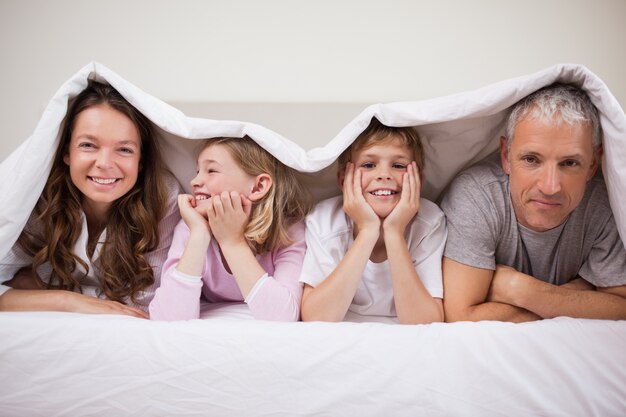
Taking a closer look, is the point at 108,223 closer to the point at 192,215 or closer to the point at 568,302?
the point at 192,215

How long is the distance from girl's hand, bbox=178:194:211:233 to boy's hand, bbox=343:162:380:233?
312 mm

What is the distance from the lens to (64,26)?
1.77m

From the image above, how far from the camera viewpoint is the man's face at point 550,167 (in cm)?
101

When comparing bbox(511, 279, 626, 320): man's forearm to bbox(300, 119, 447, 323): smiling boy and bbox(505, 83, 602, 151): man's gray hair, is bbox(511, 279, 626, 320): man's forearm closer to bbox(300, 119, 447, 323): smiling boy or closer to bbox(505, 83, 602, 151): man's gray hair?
bbox(300, 119, 447, 323): smiling boy

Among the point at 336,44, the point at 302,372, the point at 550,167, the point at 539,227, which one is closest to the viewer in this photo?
the point at 302,372

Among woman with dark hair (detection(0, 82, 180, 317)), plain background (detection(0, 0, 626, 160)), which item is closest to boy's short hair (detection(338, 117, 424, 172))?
woman with dark hair (detection(0, 82, 180, 317))

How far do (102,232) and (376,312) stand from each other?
2.21 feet

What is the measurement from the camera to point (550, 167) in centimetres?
102

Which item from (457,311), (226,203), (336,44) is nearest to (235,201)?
(226,203)

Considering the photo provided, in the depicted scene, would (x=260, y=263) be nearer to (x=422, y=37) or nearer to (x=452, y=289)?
(x=452, y=289)

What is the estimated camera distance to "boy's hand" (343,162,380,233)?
1093mm

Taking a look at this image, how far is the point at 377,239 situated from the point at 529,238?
1.11ft

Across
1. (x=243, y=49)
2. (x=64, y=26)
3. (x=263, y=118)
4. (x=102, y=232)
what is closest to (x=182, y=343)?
(x=102, y=232)

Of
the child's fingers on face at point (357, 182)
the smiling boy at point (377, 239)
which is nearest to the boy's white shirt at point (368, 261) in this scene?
the smiling boy at point (377, 239)
